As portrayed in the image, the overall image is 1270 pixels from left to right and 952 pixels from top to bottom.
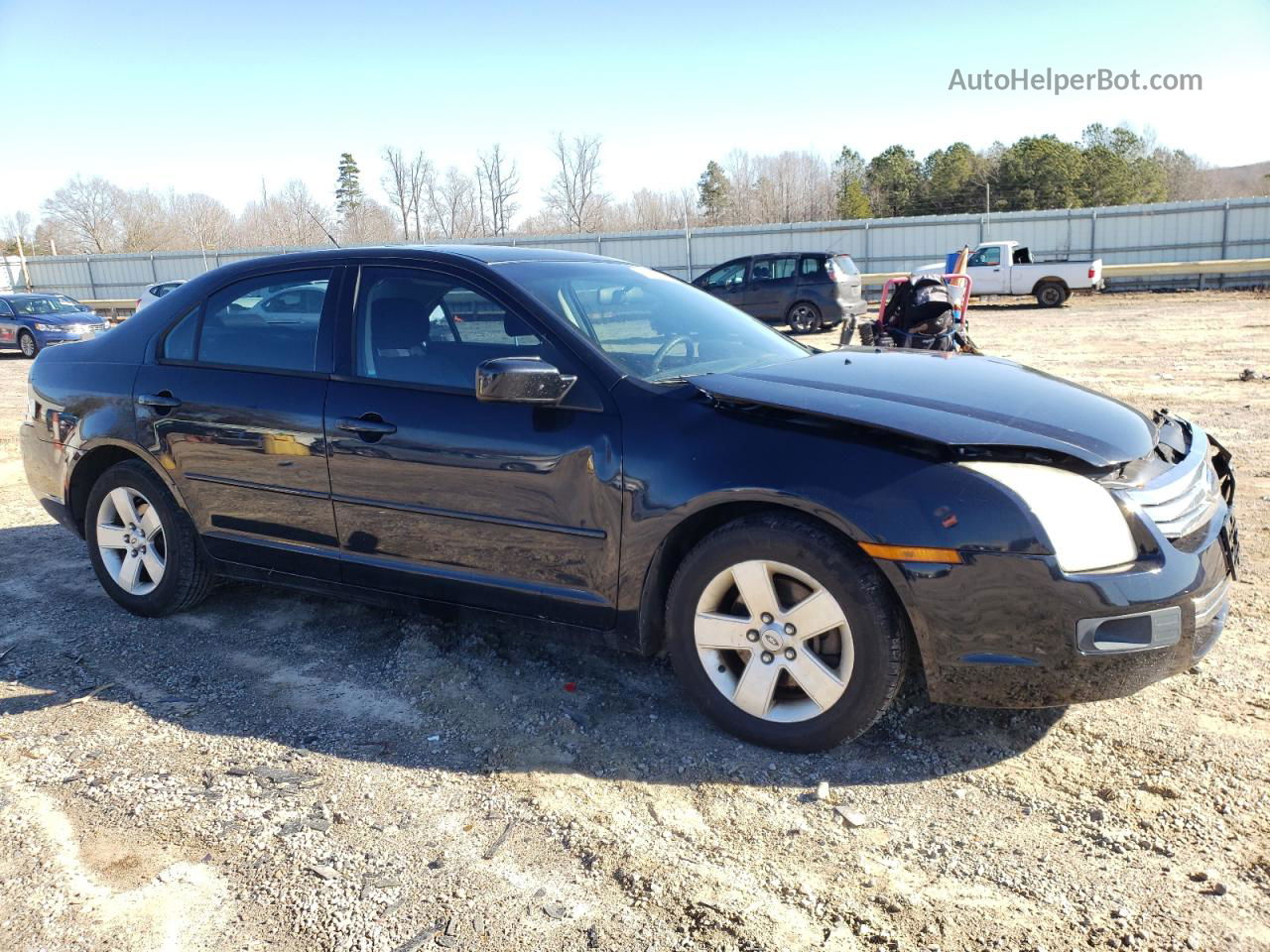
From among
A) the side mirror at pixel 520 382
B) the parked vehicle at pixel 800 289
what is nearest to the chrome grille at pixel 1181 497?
the side mirror at pixel 520 382

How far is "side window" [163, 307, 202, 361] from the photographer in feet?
14.0

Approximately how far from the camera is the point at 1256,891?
231 centimetres

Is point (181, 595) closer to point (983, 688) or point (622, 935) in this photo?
point (622, 935)

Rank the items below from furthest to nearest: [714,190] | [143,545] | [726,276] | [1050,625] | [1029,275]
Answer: [714,190]
[1029,275]
[726,276]
[143,545]
[1050,625]

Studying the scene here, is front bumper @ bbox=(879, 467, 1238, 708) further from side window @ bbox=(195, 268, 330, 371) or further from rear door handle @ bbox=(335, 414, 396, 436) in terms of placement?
side window @ bbox=(195, 268, 330, 371)

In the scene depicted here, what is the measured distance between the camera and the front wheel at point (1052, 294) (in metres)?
24.7

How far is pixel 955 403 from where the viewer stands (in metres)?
3.13

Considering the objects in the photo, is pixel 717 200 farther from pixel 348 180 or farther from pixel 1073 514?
pixel 1073 514

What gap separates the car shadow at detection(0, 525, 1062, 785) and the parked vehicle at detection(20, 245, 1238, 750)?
0.68 feet

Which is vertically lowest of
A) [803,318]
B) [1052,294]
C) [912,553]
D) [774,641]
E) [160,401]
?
[774,641]

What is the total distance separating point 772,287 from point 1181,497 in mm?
17761

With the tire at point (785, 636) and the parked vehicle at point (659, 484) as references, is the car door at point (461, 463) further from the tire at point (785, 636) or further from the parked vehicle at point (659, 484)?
the tire at point (785, 636)

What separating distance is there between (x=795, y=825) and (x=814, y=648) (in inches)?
21.3

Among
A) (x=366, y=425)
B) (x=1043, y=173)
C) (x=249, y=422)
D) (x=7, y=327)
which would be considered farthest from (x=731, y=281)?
(x=1043, y=173)
